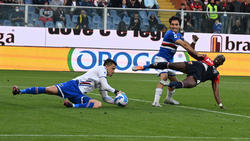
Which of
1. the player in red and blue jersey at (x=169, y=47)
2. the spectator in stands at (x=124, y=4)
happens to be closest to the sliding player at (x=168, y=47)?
the player in red and blue jersey at (x=169, y=47)

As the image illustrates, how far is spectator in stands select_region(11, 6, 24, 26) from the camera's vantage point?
30.5 metres

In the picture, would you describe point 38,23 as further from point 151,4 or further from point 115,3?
point 151,4

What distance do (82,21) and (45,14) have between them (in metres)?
1.91

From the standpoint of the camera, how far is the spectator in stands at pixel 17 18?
1200 inches

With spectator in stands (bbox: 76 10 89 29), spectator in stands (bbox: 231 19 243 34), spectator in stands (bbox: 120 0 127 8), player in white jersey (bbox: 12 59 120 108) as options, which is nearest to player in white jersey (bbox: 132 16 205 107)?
player in white jersey (bbox: 12 59 120 108)

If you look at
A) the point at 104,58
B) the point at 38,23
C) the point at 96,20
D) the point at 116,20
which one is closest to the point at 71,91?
the point at 104,58

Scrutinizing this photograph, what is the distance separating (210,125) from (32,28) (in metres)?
19.6

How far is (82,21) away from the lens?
31.3 metres

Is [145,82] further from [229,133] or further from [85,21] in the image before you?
[229,133]

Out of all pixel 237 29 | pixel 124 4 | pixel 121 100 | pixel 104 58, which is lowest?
pixel 121 100

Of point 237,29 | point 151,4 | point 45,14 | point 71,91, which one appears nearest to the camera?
point 71,91

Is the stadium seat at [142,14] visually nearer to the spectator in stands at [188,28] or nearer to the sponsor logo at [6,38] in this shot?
the spectator in stands at [188,28]

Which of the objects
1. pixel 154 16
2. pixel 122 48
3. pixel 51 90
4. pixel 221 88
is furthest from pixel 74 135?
pixel 154 16

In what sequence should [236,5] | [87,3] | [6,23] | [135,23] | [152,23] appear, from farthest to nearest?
[236,5] < [87,3] < [152,23] < [135,23] < [6,23]
